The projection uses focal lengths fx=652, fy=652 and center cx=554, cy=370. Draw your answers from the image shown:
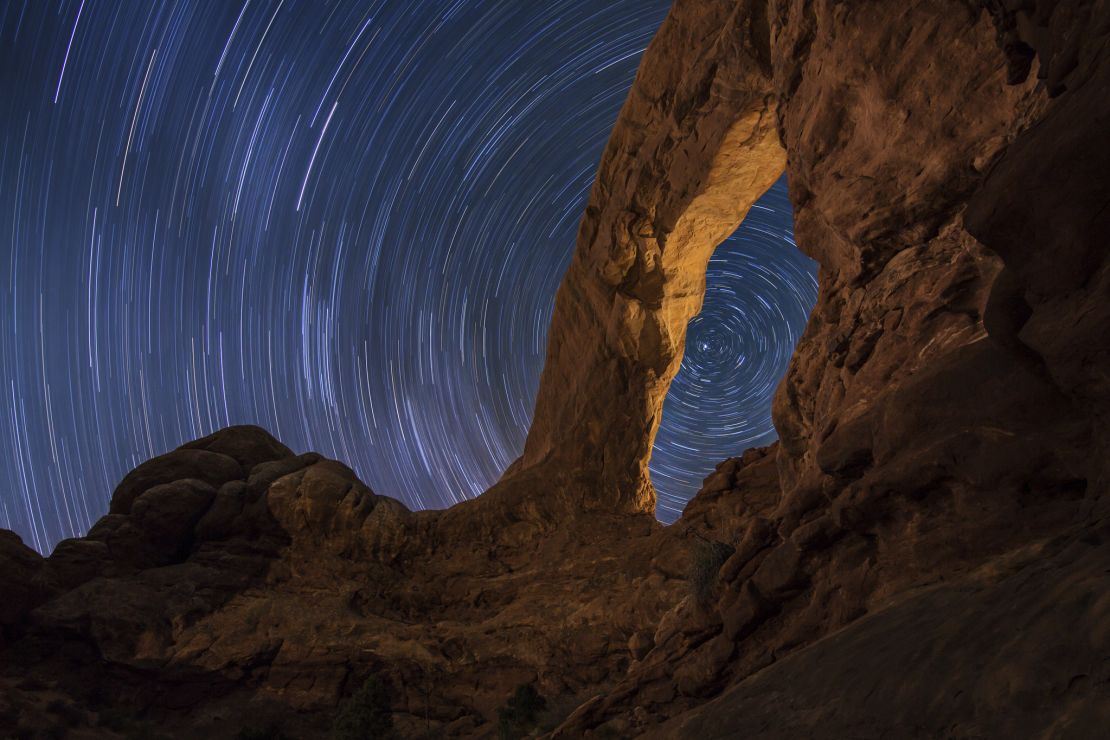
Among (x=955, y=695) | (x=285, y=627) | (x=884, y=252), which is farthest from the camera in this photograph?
(x=285, y=627)

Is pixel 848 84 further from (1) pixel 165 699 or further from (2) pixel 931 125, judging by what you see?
(1) pixel 165 699

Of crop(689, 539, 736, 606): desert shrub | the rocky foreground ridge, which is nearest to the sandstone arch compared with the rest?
the rocky foreground ridge

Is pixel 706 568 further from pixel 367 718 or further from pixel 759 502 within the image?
pixel 367 718

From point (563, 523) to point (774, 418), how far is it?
38.0 ft

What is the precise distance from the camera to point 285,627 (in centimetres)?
1958

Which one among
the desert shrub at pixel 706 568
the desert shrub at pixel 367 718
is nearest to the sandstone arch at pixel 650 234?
the desert shrub at pixel 367 718

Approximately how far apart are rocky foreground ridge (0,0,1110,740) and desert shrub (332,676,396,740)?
2.65m

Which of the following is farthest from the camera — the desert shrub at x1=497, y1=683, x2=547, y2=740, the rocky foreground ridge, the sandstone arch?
the sandstone arch

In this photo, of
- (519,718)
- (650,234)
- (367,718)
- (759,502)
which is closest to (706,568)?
(519,718)

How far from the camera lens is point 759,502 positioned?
1777cm

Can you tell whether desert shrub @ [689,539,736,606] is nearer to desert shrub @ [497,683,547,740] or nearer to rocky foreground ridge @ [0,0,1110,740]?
rocky foreground ridge @ [0,0,1110,740]

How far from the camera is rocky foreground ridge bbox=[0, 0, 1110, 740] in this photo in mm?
4543

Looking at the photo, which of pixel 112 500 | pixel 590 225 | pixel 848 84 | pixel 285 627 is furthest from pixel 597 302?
pixel 112 500

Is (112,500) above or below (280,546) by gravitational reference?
above
